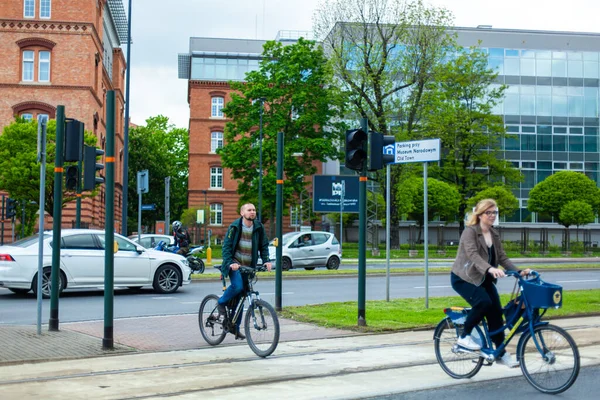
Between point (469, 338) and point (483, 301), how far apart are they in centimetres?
46

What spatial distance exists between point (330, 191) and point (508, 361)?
41.5m

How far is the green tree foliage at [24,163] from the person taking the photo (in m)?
37.6

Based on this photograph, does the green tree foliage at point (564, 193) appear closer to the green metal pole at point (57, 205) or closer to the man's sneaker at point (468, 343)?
the green metal pole at point (57, 205)

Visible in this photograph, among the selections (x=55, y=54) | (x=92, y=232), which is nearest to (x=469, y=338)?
(x=92, y=232)

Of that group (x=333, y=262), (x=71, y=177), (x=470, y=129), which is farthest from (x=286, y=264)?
(x=470, y=129)

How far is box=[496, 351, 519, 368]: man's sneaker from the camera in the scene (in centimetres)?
717

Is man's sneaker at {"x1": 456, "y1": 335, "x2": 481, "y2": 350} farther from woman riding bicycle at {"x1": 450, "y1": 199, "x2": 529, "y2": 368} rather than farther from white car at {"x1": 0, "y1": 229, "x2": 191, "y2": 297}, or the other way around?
white car at {"x1": 0, "y1": 229, "x2": 191, "y2": 297}

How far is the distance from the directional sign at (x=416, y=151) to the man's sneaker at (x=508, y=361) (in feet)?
19.7

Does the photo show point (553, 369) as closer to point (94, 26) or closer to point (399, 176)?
point (399, 176)

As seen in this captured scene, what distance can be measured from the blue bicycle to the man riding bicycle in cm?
265

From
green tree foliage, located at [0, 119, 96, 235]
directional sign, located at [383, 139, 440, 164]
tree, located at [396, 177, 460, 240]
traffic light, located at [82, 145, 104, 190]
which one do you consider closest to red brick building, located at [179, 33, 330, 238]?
tree, located at [396, 177, 460, 240]

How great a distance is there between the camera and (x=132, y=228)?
3319 inches

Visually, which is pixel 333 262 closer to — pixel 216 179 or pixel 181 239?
pixel 181 239

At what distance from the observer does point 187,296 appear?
18.2 meters
